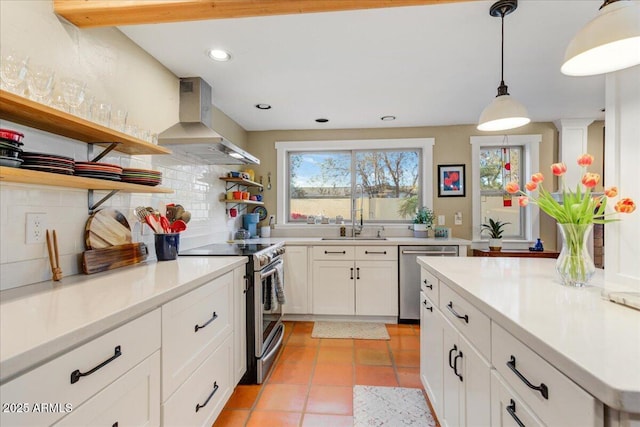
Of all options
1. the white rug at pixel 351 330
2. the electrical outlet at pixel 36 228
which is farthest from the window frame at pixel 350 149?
the electrical outlet at pixel 36 228

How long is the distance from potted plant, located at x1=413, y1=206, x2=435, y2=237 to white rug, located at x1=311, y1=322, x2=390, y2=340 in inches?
48.9

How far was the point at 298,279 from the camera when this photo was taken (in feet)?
11.4

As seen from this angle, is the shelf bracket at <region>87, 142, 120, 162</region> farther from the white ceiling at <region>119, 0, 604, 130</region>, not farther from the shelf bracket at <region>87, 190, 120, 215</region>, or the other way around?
the white ceiling at <region>119, 0, 604, 130</region>

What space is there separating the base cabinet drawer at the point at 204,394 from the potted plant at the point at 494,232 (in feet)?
10.6

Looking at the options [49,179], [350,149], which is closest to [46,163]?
[49,179]

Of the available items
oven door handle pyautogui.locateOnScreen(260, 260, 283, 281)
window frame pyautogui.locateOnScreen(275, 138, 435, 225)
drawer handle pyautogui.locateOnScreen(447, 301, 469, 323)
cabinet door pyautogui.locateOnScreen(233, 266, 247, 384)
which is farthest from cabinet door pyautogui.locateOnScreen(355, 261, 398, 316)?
drawer handle pyautogui.locateOnScreen(447, 301, 469, 323)

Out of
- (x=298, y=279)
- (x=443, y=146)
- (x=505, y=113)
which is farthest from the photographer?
(x=443, y=146)

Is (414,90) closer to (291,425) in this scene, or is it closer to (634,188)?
(634,188)

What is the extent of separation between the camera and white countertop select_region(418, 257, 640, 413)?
594 mm

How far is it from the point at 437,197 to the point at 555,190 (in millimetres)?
1415

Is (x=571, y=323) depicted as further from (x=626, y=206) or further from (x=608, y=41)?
(x=608, y=41)

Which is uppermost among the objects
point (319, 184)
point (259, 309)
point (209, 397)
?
point (319, 184)

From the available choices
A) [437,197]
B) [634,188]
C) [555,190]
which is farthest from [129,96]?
[555,190]

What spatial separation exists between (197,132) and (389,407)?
2.30 metres
